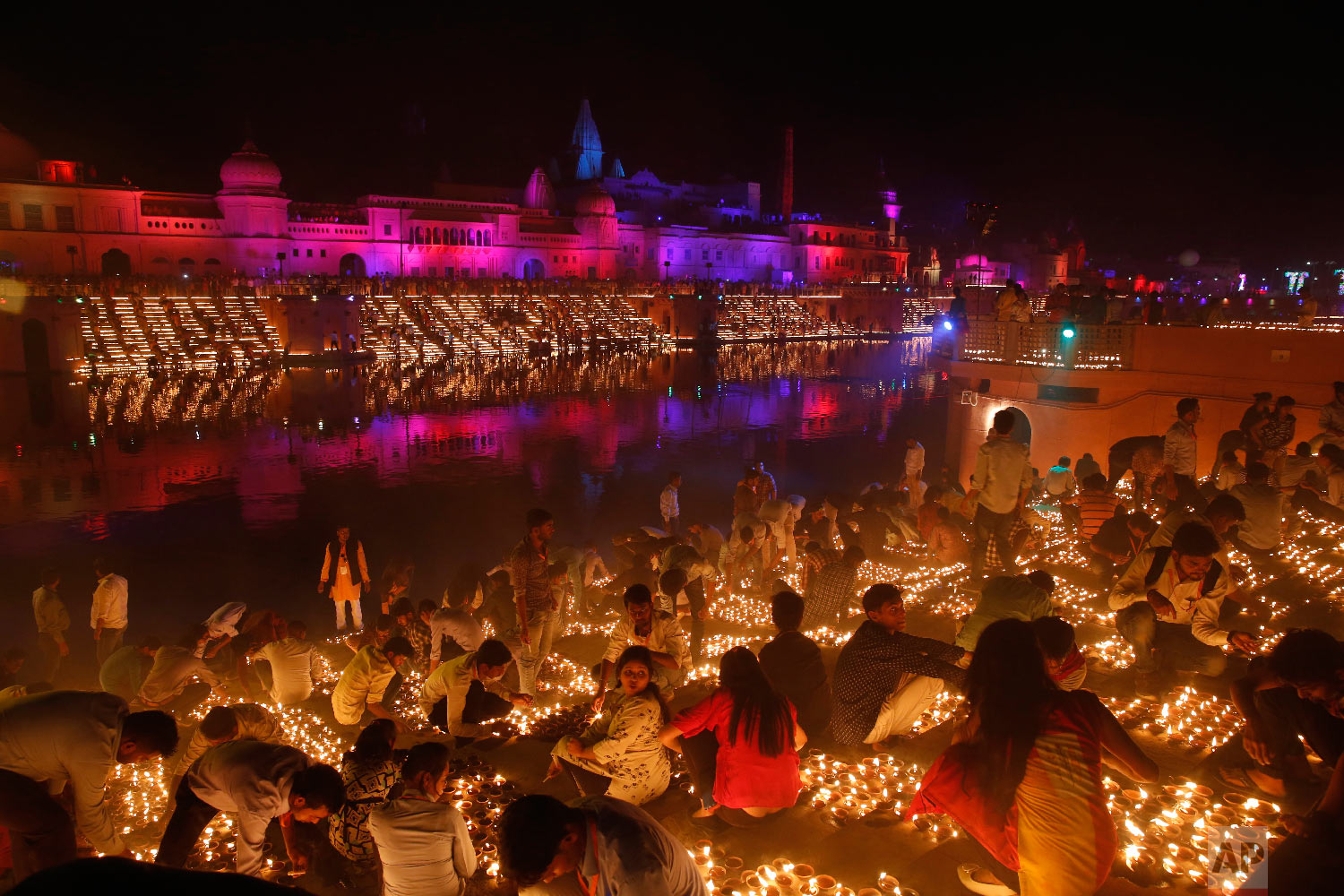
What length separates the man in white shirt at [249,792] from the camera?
4109 millimetres

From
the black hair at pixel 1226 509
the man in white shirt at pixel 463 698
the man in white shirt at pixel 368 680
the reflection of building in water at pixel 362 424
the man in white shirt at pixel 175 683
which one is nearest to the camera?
the man in white shirt at pixel 463 698

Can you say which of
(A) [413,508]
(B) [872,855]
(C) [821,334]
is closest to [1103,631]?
(B) [872,855]

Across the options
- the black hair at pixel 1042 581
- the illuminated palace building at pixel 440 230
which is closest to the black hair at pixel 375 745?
the black hair at pixel 1042 581

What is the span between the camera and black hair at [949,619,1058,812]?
333cm

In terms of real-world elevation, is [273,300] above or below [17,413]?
above

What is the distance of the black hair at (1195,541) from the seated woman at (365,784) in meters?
5.02

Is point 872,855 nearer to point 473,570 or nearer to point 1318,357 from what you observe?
point 473,570

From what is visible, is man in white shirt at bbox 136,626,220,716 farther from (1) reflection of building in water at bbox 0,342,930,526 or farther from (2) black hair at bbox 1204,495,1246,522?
(1) reflection of building in water at bbox 0,342,930,526

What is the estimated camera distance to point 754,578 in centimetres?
1032

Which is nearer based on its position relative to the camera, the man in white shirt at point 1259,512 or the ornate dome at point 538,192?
the man in white shirt at point 1259,512

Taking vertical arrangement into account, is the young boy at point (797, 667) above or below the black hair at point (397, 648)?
above

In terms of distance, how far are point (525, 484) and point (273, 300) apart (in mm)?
32233

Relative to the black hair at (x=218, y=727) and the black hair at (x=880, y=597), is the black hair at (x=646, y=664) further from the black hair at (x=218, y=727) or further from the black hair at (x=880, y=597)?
the black hair at (x=218, y=727)

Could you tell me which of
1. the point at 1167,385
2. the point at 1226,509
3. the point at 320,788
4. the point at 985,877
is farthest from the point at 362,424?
the point at 985,877
